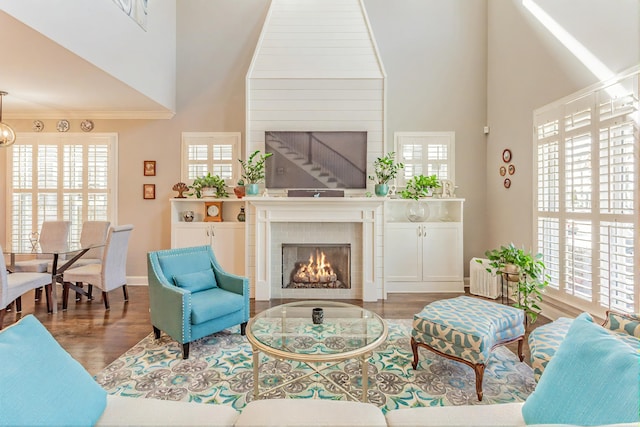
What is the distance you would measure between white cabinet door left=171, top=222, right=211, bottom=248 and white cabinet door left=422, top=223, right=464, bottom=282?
3.26 m

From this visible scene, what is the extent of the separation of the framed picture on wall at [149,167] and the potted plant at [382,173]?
135 inches

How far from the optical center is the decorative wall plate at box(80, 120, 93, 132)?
16.0 feet

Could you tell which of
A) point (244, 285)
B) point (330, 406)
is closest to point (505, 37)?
point (244, 285)

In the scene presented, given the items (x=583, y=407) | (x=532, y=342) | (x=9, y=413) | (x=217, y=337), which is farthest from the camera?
(x=217, y=337)

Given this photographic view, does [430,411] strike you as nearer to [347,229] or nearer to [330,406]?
[330,406]

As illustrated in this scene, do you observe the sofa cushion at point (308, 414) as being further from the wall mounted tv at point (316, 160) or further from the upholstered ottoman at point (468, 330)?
the wall mounted tv at point (316, 160)

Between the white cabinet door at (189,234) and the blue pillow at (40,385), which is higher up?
the white cabinet door at (189,234)

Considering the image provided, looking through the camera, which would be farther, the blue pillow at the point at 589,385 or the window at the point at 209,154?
the window at the point at 209,154

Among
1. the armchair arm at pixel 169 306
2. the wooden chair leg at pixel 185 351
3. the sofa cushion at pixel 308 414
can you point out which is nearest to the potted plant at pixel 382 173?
the armchair arm at pixel 169 306

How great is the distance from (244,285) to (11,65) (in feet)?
10.6

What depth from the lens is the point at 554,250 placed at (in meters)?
3.46

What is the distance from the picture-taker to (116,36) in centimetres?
344

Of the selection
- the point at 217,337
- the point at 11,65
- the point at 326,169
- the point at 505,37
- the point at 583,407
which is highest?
the point at 505,37

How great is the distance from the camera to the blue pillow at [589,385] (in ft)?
3.15
